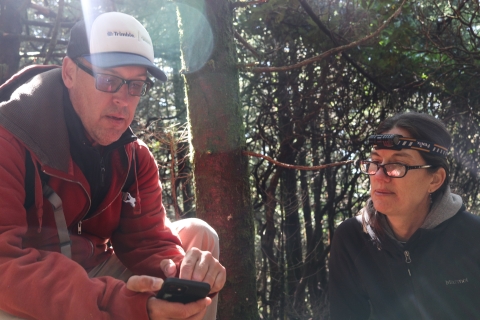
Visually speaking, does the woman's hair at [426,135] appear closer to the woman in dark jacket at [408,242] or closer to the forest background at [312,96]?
the woman in dark jacket at [408,242]

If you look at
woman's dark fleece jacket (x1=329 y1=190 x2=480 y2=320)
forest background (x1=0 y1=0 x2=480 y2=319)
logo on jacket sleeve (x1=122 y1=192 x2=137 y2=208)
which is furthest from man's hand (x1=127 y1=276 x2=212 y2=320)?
forest background (x1=0 y1=0 x2=480 y2=319)

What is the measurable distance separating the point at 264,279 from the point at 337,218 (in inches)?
45.9

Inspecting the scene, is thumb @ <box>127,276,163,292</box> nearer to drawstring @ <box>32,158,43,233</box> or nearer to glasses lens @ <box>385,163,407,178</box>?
drawstring @ <box>32,158,43,233</box>

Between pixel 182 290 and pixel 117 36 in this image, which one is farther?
pixel 117 36

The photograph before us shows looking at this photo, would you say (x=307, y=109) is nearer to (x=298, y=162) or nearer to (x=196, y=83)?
(x=298, y=162)

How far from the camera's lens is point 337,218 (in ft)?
19.5

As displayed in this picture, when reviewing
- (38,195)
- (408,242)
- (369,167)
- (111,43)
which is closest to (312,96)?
(369,167)

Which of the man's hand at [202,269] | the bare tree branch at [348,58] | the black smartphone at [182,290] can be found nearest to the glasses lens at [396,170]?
the man's hand at [202,269]

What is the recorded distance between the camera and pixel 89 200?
237cm

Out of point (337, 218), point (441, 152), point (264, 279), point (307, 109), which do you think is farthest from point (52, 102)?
point (337, 218)

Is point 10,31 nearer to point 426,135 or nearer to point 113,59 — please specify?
point 113,59

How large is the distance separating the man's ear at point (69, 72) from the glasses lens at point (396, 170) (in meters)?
1.82

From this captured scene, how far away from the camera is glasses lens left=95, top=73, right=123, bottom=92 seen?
2.37 meters

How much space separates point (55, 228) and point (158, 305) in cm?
70
